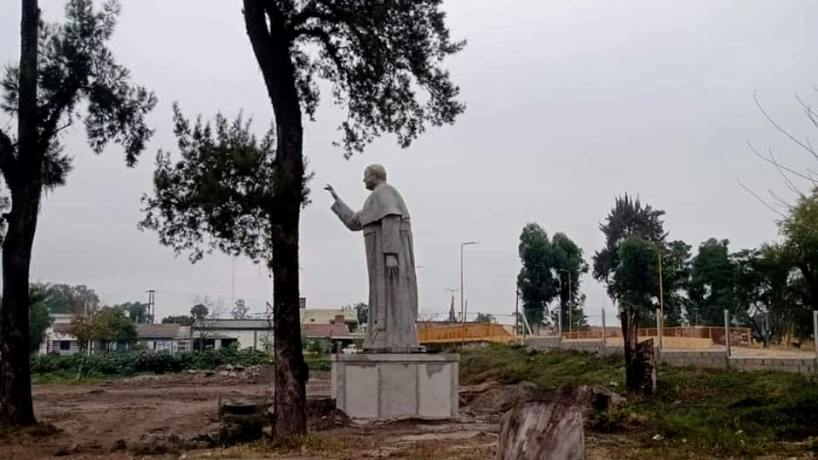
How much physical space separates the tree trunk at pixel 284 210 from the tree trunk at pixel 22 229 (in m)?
5.56

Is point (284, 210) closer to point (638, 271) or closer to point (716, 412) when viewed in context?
point (716, 412)

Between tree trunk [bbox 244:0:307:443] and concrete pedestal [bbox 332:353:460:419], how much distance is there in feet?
8.20

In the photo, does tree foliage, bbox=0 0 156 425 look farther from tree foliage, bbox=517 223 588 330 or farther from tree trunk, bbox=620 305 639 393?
tree foliage, bbox=517 223 588 330

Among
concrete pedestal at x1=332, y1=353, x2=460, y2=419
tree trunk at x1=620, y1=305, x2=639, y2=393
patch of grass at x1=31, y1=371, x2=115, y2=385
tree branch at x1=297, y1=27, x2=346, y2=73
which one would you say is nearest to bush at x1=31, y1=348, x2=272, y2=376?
patch of grass at x1=31, y1=371, x2=115, y2=385

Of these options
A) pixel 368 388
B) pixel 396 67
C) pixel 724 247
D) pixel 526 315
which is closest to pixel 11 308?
pixel 368 388

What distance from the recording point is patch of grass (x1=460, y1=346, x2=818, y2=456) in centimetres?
1184

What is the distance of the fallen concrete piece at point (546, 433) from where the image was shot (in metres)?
4.73

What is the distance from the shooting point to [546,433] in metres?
4.74

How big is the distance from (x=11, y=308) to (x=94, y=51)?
16.4 feet

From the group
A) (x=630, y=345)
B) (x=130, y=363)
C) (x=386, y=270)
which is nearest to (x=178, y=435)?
(x=386, y=270)

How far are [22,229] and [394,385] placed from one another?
7250 millimetres

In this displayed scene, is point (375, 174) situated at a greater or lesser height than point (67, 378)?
greater

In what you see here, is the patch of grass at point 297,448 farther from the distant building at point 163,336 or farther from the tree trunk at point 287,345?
the distant building at point 163,336

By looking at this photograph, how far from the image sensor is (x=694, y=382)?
18.4 m
